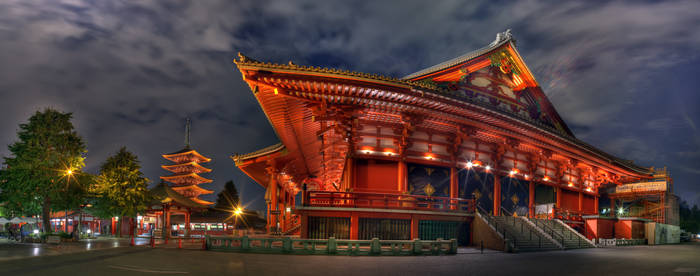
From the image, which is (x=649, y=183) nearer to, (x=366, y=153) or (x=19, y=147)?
(x=366, y=153)

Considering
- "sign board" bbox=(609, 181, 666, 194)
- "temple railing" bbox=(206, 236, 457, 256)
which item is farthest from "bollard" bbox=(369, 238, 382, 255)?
"sign board" bbox=(609, 181, 666, 194)

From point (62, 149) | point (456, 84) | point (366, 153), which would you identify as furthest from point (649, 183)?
point (62, 149)

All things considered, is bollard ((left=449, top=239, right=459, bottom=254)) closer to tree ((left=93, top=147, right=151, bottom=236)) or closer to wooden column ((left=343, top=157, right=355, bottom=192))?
wooden column ((left=343, top=157, right=355, bottom=192))

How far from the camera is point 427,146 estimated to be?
891 inches

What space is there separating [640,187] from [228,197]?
238 ft

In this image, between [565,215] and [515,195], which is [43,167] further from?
[565,215]

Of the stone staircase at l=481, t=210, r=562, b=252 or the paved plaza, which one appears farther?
the stone staircase at l=481, t=210, r=562, b=252

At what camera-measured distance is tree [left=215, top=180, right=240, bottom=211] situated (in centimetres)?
8460

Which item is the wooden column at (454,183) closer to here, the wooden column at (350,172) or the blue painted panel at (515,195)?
the blue painted panel at (515,195)

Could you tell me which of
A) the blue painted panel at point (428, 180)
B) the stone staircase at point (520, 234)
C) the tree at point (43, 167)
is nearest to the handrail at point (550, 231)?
the stone staircase at point (520, 234)

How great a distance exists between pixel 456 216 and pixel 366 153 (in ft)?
18.3

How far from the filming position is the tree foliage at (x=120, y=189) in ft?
117

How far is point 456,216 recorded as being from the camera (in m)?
20.4

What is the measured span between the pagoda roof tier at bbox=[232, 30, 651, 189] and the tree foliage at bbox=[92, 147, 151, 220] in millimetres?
12022
